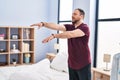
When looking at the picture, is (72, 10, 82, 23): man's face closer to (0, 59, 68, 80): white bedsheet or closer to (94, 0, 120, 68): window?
(0, 59, 68, 80): white bedsheet

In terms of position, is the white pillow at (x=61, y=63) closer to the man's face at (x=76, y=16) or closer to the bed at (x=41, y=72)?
the bed at (x=41, y=72)

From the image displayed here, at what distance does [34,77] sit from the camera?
293cm

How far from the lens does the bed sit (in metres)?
2.96

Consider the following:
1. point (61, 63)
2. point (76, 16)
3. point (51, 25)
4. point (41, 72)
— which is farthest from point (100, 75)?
point (51, 25)

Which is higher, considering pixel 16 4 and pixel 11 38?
pixel 16 4

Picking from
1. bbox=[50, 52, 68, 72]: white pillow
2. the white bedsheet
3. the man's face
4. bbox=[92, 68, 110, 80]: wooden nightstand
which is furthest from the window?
the man's face

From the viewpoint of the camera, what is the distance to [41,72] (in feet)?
10.9

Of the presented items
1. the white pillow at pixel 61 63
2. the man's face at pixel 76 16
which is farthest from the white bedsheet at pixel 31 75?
the man's face at pixel 76 16

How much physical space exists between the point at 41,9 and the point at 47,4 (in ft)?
0.79

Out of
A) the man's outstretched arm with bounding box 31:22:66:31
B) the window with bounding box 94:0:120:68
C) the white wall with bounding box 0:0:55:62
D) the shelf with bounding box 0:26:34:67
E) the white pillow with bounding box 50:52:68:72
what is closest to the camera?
the man's outstretched arm with bounding box 31:22:66:31

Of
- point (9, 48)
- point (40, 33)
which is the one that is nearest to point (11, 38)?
point (9, 48)

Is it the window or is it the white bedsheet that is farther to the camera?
the window

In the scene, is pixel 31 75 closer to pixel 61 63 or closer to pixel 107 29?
pixel 61 63

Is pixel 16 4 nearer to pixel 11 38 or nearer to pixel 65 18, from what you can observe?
pixel 11 38
